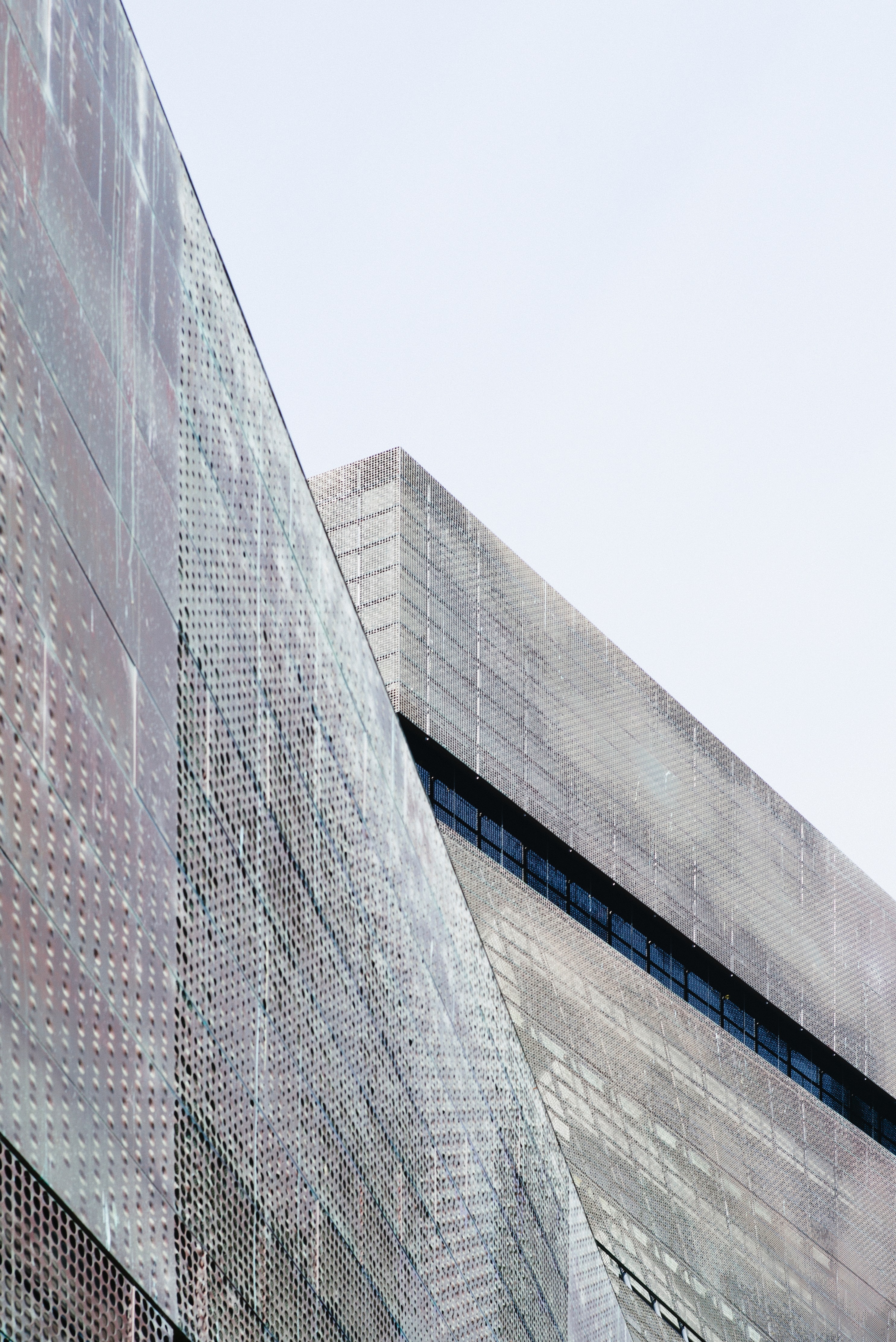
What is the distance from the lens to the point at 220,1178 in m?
7.77

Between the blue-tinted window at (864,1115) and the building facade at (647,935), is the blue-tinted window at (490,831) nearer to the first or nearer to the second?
the building facade at (647,935)

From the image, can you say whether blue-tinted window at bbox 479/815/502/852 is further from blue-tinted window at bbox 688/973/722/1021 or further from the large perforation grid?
the large perforation grid

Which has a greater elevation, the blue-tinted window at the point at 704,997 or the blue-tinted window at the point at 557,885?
the blue-tinted window at the point at 557,885

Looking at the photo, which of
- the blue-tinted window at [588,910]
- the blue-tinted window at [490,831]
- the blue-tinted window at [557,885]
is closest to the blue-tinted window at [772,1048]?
the blue-tinted window at [588,910]

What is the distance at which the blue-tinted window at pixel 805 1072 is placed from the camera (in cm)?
3366

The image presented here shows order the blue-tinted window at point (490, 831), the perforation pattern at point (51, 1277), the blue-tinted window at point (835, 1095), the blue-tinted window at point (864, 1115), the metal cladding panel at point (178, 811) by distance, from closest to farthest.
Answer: the perforation pattern at point (51, 1277)
the metal cladding panel at point (178, 811)
the blue-tinted window at point (490, 831)
the blue-tinted window at point (835, 1095)
the blue-tinted window at point (864, 1115)

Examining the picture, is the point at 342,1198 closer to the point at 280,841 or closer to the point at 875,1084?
the point at 280,841

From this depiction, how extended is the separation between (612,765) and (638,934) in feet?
9.70

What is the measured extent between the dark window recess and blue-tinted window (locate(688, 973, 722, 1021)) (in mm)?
19

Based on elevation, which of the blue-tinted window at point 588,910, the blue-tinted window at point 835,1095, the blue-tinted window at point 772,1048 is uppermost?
the blue-tinted window at point 588,910

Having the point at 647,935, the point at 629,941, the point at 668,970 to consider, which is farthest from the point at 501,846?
the point at 668,970

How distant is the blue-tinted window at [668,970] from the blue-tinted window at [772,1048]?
3.37 meters

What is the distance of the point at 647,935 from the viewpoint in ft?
95.6

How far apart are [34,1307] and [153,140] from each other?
17.1 feet
